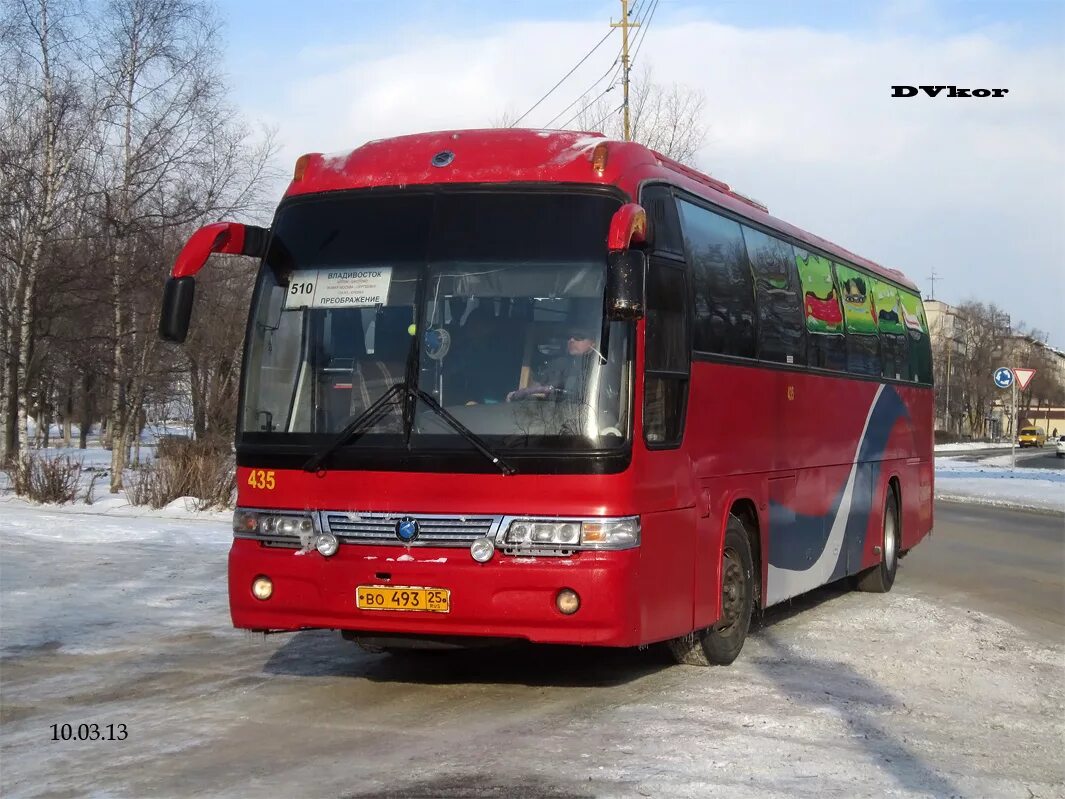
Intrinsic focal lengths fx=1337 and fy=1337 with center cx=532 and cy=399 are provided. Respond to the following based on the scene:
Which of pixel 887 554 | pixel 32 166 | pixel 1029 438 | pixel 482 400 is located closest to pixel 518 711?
pixel 482 400

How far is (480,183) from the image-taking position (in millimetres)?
8273

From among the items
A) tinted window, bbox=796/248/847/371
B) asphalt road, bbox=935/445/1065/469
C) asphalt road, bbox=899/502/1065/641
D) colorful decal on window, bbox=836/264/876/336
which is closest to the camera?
tinted window, bbox=796/248/847/371

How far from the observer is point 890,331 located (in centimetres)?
1502

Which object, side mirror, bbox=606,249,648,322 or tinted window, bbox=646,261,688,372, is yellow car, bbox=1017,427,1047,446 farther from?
side mirror, bbox=606,249,648,322

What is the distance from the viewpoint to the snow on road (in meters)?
6.24

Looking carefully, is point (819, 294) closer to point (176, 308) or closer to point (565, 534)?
point (565, 534)

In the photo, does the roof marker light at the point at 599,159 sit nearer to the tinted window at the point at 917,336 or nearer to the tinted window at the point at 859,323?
the tinted window at the point at 859,323

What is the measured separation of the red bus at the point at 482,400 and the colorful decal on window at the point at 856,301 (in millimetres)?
4331

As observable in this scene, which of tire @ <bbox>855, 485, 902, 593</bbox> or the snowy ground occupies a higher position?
tire @ <bbox>855, 485, 902, 593</bbox>

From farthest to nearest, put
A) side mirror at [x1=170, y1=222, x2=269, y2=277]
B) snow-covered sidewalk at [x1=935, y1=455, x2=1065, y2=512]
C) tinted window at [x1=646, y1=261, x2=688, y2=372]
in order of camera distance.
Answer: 1. snow-covered sidewalk at [x1=935, y1=455, x2=1065, y2=512]
2. side mirror at [x1=170, y1=222, x2=269, y2=277]
3. tinted window at [x1=646, y1=261, x2=688, y2=372]

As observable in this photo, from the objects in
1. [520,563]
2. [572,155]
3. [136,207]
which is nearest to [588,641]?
[520,563]

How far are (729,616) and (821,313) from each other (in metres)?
3.88

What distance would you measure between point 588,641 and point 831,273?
21.4 ft

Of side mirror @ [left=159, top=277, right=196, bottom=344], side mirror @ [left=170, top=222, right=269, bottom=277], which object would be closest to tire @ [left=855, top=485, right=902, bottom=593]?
side mirror @ [left=170, top=222, right=269, bottom=277]
